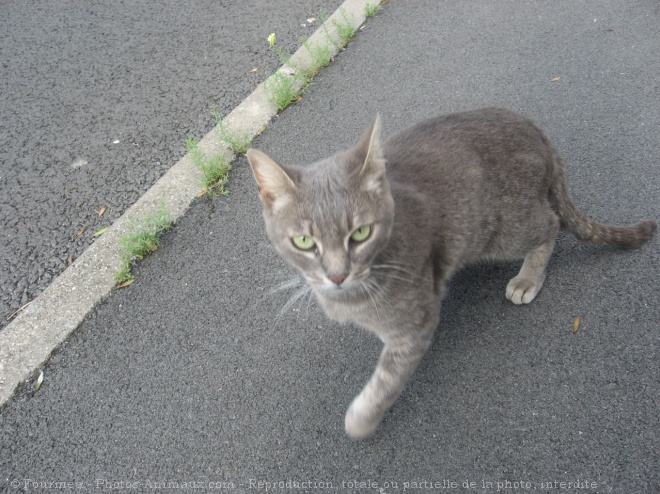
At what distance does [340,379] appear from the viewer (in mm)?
2502

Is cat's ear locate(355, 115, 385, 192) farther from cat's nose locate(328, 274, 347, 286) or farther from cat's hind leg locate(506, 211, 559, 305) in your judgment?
cat's hind leg locate(506, 211, 559, 305)

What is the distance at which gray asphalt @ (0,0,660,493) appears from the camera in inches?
85.4

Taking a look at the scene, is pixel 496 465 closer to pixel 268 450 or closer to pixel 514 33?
pixel 268 450

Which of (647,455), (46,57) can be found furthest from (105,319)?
(46,57)

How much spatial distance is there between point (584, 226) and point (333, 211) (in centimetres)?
160

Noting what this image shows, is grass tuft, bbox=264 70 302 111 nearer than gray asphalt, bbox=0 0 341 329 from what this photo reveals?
No

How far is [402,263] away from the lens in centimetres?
213

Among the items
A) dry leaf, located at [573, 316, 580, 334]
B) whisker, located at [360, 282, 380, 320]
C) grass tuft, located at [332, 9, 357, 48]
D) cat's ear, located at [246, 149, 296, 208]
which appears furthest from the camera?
grass tuft, located at [332, 9, 357, 48]

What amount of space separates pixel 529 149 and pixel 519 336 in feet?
3.30

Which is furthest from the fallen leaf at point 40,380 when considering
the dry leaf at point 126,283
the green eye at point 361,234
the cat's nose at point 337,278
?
the green eye at point 361,234

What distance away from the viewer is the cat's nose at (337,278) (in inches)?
74.7

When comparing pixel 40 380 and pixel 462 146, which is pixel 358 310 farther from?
pixel 40 380

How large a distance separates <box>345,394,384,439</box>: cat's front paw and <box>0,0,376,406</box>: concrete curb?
1745 mm

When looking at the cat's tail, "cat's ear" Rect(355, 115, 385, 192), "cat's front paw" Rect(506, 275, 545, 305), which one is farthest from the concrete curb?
the cat's tail
